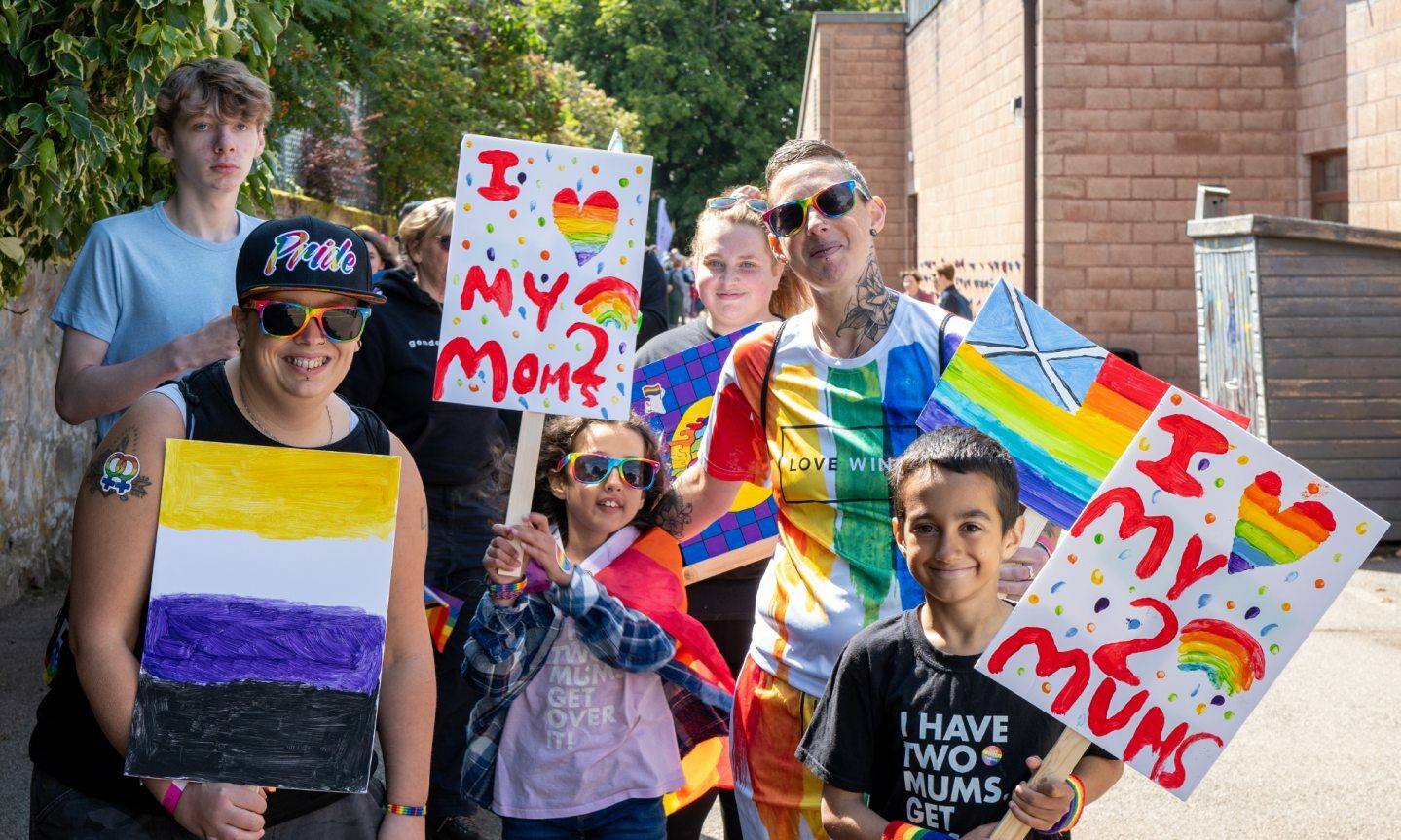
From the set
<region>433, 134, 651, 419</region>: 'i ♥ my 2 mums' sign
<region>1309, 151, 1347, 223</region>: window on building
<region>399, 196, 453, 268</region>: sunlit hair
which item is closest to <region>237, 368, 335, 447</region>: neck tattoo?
<region>433, 134, 651, 419</region>: 'i ♥ my 2 mums' sign

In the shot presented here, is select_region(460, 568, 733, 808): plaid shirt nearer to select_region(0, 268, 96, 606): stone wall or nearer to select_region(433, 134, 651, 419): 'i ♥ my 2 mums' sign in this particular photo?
select_region(433, 134, 651, 419): 'i ♥ my 2 mums' sign

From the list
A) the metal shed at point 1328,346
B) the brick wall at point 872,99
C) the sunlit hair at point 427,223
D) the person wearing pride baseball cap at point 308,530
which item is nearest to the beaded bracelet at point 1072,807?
the person wearing pride baseball cap at point 308,530

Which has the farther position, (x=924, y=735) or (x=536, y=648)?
A: (x=536, y=648)

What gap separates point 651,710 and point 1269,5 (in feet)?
45.4

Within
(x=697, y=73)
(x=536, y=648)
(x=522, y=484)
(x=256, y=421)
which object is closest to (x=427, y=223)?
(x=536, y=648)

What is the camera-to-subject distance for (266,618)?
8.21ft

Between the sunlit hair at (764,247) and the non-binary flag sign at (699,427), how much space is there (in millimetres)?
336

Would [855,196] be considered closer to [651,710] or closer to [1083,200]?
[651,710]

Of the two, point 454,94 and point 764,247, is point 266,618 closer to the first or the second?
point 764,247

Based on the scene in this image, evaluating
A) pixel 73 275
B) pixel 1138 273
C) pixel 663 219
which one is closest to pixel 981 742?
pixel 73 275

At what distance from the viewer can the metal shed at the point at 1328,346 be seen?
1045cm

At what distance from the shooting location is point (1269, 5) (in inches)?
603

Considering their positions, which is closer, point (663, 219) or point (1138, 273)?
point (1138, 273)

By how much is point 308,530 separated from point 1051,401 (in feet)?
4.86
